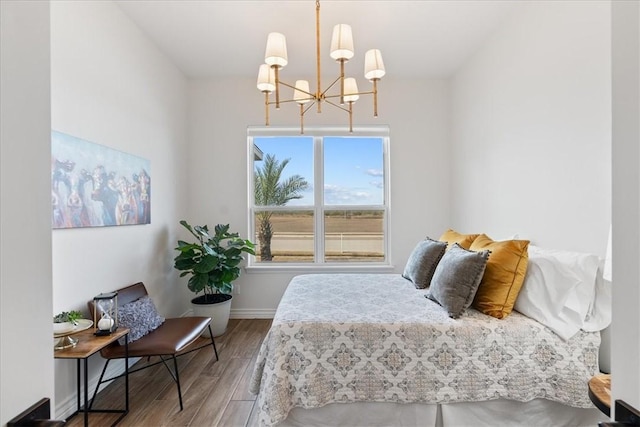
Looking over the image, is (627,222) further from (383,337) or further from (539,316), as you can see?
(539,316)

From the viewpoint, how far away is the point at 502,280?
1829mm

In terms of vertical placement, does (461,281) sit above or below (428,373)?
Answer: above

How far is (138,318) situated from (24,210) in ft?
6.68

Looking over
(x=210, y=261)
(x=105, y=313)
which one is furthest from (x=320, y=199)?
(x=105, y=313)

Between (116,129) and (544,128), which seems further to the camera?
(116,129)

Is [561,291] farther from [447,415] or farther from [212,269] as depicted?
[212,269]

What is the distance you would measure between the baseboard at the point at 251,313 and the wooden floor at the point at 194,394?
782 millimetres

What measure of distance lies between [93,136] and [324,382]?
228 cm

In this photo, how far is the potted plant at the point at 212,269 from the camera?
10.2 ft

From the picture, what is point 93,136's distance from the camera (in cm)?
222

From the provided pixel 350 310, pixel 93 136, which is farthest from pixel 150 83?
pixel 350 310

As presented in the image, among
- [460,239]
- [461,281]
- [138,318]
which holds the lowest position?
[138,318]

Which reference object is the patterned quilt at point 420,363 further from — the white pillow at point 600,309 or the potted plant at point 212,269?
the potted plant at point 212,269

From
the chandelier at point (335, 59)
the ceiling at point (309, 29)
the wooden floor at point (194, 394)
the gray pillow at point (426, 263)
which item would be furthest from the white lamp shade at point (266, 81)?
the wooden floor at point (194, 394)
